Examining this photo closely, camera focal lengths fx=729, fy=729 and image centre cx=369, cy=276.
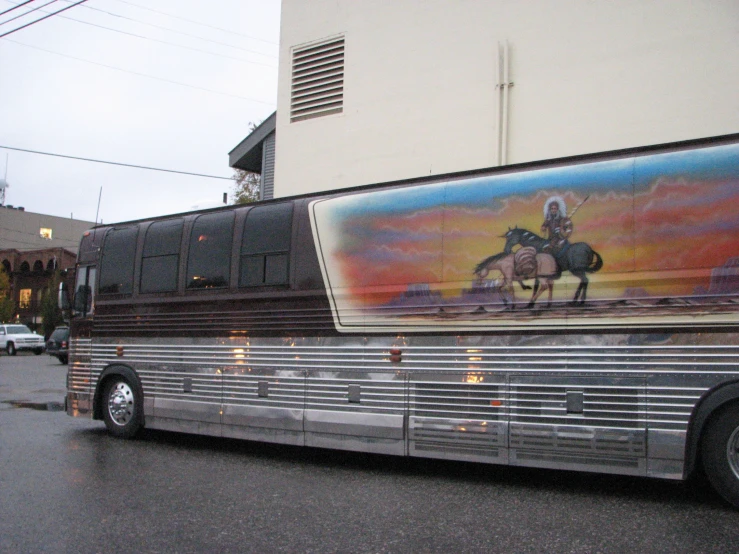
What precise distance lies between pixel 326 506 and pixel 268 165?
14.0 meters

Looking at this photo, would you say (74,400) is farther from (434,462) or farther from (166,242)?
(434,462)

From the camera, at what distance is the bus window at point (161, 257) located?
10156mm

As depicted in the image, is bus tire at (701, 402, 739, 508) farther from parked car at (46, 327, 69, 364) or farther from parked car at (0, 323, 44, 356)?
parked car at (0, 323, 44, 356)

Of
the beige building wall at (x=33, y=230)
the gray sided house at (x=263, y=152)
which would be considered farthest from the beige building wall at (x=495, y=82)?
the beige building wall at (x=33, y=230)

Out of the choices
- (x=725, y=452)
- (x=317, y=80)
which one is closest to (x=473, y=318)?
(x=725, y=452)

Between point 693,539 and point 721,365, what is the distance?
4.99 feet

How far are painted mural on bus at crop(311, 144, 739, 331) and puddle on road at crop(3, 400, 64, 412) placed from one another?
8504 mm

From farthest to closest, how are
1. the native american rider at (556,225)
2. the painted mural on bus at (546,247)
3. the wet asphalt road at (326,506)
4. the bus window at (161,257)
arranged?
the bus window at (161,257)
the native american rider at (556,225)
the painted mural on bus at (546,247)
the wet asphalt road at (326,506)

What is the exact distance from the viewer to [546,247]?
7.12 metres

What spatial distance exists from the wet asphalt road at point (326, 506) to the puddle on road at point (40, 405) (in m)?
4.97

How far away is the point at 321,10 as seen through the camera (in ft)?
53.4

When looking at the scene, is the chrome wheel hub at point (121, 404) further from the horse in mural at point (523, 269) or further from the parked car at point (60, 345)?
the parked car at point (60, 345)

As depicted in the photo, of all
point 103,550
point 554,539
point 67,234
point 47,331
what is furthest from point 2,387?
point 67,234

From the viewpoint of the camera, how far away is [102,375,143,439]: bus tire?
10344mm
